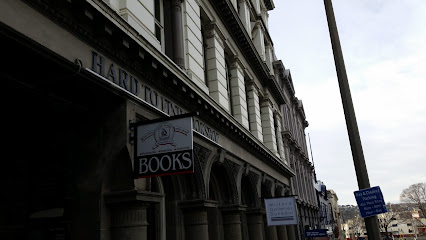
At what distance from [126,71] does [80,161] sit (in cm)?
211

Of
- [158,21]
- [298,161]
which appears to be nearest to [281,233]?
[158,21]

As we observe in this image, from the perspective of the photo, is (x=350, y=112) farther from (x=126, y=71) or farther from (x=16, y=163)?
(x=16, y=163)

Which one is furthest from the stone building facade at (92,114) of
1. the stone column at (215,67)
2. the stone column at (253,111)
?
the stone column at (253,111)

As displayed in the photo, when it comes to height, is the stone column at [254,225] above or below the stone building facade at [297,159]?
below

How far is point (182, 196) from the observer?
11.1m

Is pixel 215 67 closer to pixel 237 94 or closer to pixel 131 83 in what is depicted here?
pixel 237 94

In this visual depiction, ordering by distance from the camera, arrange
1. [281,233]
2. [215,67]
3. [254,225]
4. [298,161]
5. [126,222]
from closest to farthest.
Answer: [126,222], [215,67], [254,225], [281,233], [298,161]

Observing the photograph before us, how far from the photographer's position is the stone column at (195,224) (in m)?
10.9

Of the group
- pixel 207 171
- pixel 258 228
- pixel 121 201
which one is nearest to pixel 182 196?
pixel 207 171

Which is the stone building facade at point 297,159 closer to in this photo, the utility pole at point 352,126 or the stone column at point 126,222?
the utility pole at point 352,126

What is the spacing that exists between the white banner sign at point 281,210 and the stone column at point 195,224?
6190 millimetres

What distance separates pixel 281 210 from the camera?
1655cm

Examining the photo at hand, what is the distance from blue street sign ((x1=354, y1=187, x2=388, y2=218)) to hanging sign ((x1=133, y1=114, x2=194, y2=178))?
324 centimetres

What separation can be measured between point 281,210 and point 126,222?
34.3ft
